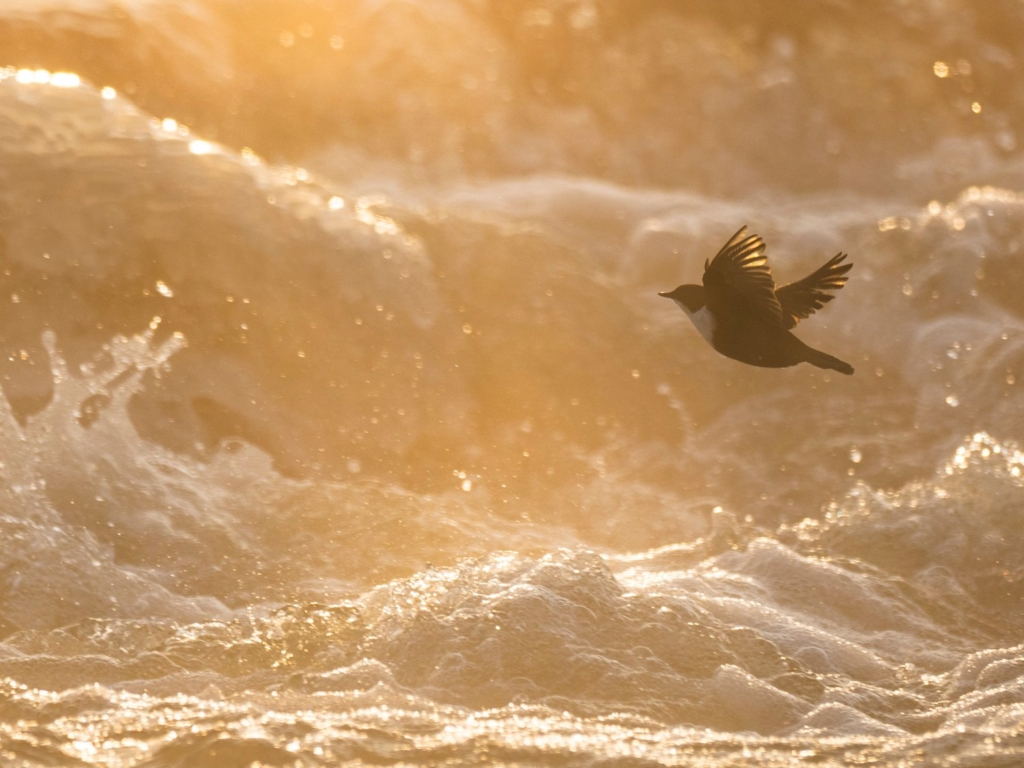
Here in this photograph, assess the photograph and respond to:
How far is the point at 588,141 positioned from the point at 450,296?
4.74 ft

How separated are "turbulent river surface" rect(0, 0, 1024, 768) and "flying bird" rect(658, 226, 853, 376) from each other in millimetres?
838

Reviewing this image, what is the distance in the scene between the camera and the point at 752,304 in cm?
232

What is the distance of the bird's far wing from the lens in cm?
228

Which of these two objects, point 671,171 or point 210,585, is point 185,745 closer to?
point 210,585

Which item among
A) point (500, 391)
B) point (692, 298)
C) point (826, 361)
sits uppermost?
point (500, 391)

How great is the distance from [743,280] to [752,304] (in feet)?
0.19

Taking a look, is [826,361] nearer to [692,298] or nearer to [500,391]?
[692,298]

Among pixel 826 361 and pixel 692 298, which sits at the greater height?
pixel 692 298

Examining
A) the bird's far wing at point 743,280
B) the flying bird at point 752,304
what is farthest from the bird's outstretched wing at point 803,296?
the bird's far wing at point 743,280

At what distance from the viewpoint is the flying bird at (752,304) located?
2287 mm

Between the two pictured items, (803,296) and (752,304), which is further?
(803,296)

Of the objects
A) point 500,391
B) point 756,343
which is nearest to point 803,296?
point 756,343

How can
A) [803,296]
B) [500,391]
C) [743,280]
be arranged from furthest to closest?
1. [500,391]
2. [803,296]
3. [743,280]

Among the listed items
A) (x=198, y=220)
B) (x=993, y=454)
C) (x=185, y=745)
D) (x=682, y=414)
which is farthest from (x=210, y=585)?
(x=993, y=454)
